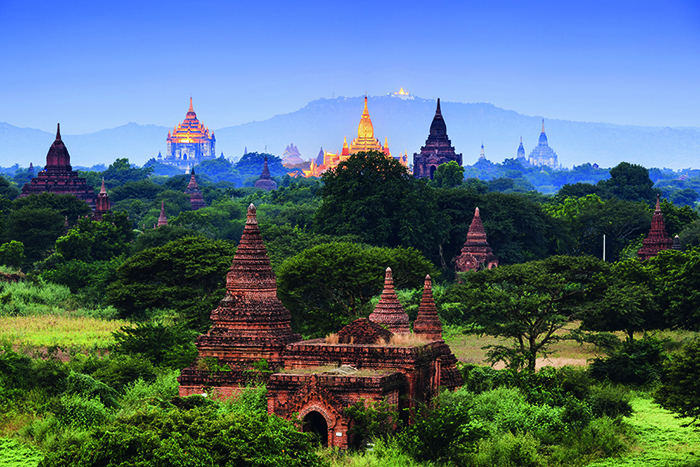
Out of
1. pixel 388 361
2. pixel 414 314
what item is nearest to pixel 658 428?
pixel 388 361

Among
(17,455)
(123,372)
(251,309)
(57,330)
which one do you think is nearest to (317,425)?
(251,309)

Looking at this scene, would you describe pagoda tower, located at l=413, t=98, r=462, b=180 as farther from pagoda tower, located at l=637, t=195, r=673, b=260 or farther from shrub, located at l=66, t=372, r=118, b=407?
shrub, located at l=66, t=372, r=118, b=407

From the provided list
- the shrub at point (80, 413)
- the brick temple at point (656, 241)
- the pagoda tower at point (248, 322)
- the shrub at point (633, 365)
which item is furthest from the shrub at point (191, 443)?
the brick temple at point (656, 241)

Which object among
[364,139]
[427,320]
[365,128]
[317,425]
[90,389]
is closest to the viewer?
[317,425]

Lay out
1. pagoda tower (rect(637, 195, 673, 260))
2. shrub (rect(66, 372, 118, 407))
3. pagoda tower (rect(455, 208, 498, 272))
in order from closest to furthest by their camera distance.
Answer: shrub (rect(66, 372, 118, 407)), pagoda tower (rect(455, 208, 498, 272)), pagoda tower (rect(637, 195, 673, 260))

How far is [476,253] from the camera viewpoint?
274 ft

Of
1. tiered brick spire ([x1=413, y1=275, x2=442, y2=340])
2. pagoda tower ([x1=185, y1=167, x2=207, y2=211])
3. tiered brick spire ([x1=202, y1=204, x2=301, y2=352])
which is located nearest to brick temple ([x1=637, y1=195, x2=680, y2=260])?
tiered brick spire ([x1=413, y1=275, x2=442, y2=340])

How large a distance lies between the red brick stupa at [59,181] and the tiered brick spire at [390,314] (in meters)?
82.3

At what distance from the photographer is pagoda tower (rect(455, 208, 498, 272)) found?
83062mm

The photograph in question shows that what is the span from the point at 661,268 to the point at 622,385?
21.3 metres

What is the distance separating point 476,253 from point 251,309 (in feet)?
154

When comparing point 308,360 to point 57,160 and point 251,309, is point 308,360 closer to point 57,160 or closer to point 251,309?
point 251,309

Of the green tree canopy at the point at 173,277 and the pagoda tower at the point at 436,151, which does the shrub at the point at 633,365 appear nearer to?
the green tree canopy at the point at 173,277

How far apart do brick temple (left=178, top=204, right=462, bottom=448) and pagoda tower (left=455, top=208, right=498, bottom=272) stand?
41.5 metres
